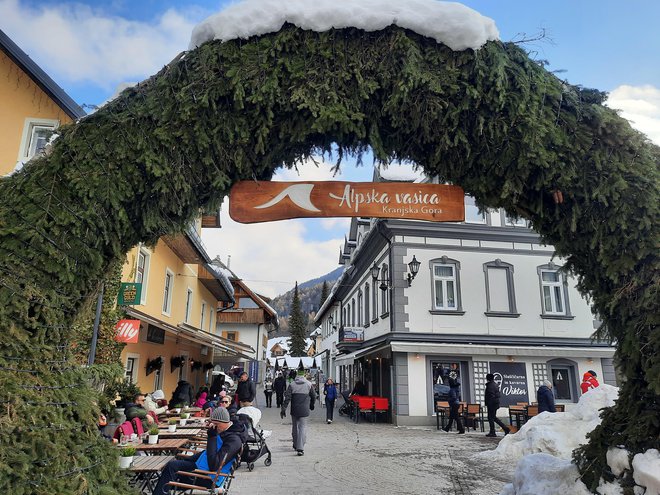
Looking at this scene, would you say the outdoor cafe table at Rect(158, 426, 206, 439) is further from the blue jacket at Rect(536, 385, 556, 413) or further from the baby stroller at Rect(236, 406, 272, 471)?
the blue jacket at Rect(536, 385, 556, 413)

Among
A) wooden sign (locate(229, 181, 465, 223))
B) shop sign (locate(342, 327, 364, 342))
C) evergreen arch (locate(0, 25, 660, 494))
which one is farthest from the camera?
shop sign (locate(342, 327, 364, 342))

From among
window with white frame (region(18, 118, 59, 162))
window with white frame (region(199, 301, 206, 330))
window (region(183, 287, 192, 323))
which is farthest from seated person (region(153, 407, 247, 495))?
window with white frame (region(199, 301, 206, 330))

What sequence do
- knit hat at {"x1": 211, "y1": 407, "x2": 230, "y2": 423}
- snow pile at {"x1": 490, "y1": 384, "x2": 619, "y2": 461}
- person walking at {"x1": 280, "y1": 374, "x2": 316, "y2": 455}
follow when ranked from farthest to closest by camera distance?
person walking at {"x1": 280, "y1": 374, "x2": 316, "y2": 455} < snow pile at {"x1": 490, "y1": 384, "x2": 619, "y2": 461} < knit hat at {"x1": 211, "y1": 407, "x2": 230, "y2": 423}

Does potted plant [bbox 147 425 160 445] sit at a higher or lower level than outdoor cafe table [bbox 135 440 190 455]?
higher

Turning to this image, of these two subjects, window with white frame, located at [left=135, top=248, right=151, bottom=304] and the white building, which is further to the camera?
the white building

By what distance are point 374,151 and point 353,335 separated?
19.3 m

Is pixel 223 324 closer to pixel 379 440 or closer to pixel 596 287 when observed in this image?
pixel 379 440

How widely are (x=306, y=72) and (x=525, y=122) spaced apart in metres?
1.94

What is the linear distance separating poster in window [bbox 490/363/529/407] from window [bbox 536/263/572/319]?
2769mm

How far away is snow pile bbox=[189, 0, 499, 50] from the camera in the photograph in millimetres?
4168

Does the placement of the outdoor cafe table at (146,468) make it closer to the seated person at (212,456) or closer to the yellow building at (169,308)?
the seated person at (212,456)

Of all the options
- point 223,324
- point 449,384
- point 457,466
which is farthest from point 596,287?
point 223,324

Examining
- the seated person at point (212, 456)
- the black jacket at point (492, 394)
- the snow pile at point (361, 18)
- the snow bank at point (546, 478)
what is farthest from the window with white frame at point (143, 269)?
the snow bank at point (546, 478)

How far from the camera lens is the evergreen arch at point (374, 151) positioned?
12.3 feet
